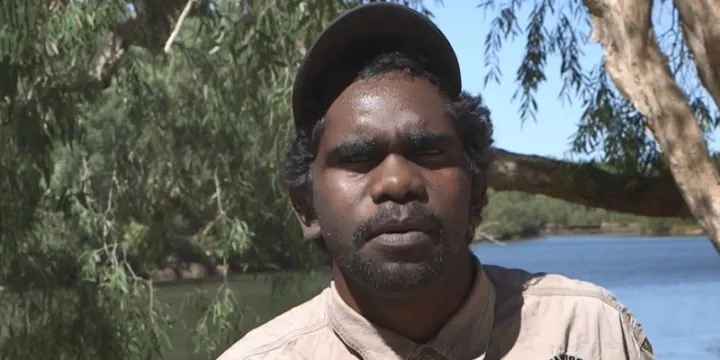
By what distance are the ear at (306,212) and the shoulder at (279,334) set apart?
7cm

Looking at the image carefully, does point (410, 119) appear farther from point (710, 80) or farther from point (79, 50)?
point (79, 50)

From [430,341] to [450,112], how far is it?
0.23 metres

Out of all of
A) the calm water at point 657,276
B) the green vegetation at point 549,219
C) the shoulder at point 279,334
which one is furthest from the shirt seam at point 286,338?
the green vegetation at point 549,219

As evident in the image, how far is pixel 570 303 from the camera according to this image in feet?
3.92

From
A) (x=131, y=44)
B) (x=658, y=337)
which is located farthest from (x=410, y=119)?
(x=658, y=337)

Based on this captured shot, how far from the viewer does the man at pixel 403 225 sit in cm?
109

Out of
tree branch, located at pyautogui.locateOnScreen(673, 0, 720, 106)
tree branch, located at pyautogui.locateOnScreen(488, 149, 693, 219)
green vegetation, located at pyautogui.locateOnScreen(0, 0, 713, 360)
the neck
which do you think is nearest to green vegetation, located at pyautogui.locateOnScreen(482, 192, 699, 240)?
tree branch, located at pyautogui.locateOnScreen(488, 149, 693, 219)

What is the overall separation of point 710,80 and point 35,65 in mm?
1963

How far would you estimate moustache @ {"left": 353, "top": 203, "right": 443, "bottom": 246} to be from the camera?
3.52ft

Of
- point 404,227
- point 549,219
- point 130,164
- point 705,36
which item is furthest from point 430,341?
point 549,219

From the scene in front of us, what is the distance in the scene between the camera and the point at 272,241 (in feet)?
14.5

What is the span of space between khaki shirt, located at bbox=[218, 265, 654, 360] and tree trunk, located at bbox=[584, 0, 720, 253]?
189 centimetres

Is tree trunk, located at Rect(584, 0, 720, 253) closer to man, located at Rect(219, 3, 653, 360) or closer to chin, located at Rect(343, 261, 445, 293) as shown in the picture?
man, located at Rect(219, 3, 653, 360)

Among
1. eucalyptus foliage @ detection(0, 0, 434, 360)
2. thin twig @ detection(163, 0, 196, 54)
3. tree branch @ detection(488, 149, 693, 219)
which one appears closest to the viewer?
eucalyptus foliage @ detection(0, 0, 434, 360)
